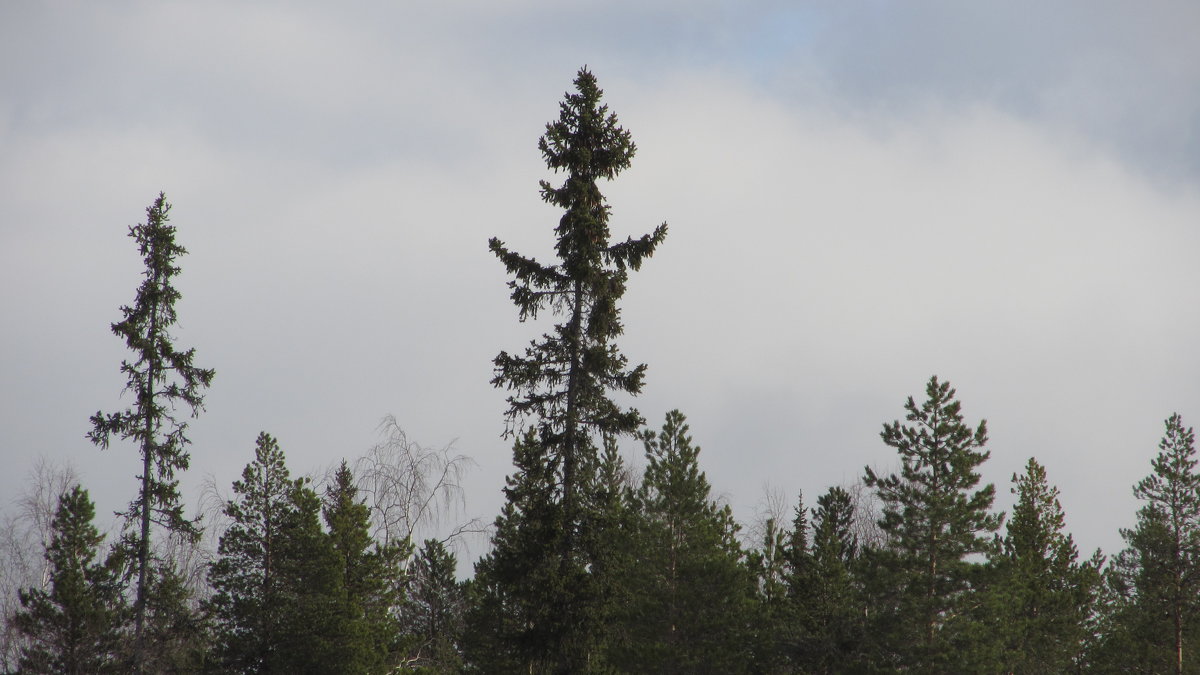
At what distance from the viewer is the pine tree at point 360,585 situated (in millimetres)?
36656

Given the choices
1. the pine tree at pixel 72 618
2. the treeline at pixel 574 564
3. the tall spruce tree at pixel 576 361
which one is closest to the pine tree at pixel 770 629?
the treeline at pixel 574 564

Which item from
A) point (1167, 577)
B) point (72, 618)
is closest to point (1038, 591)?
point (1167, 577)

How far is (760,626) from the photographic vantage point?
34.9 meters

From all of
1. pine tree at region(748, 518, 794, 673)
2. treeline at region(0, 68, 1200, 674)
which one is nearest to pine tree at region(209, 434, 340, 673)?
treeline at region(0, 68, 1200, 674)

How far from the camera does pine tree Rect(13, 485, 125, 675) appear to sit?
119ft

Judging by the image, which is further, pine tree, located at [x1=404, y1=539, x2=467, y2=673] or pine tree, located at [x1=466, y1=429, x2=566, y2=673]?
pine tree, located at [x1=404, y1=539, x2=467, y2=673]

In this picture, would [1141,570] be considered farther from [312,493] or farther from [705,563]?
[312,493]

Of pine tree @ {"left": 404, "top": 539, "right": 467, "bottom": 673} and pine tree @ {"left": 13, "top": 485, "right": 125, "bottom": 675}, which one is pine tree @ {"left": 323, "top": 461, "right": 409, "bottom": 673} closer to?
pine tree @ {"left": 404, "top": 539, "right": 467, "bottom": 673}

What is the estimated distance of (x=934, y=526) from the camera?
33.1m

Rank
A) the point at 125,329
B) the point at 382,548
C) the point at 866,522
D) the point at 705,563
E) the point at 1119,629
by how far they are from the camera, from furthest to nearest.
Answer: the point at 866,522 < the point at 1119,629 < the point at 382,548 < the point at 705,563 < the point at 125,329

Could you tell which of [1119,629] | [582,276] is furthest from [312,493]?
[1119,629]

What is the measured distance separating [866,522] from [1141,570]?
2098cm

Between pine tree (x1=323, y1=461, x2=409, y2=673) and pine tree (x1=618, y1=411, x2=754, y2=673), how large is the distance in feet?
30.3

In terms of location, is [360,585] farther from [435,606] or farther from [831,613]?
[831,613]
